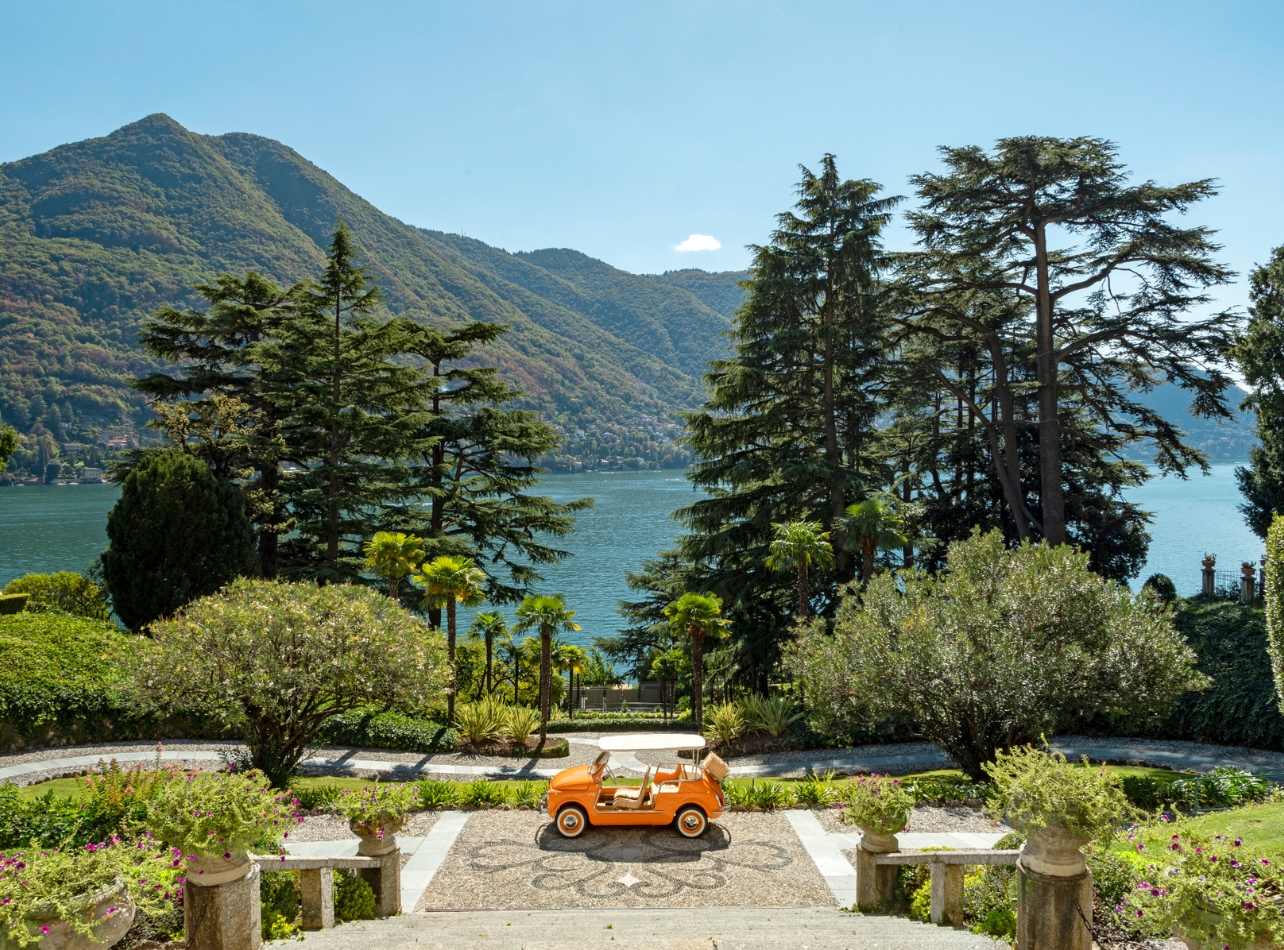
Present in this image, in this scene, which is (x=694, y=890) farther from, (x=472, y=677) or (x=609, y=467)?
(x=609, y=467)

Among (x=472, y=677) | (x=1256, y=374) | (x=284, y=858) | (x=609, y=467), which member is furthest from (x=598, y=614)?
(x=609, y=467)

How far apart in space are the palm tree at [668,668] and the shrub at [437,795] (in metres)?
18.2

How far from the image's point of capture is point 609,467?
17850cm

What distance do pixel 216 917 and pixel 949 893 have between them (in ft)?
20.4

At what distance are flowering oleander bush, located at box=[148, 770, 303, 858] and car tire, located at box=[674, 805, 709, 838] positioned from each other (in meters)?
6.62

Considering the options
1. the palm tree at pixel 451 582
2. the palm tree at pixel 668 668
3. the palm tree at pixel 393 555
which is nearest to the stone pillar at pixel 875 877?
the palm tree at pixel 451 582

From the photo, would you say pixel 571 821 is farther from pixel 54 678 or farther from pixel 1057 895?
pixel 54 678

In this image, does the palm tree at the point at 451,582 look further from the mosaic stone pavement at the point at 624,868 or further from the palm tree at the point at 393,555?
the mosaic stone pavement at the point at 624,868

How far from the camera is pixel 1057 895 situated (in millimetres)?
5820

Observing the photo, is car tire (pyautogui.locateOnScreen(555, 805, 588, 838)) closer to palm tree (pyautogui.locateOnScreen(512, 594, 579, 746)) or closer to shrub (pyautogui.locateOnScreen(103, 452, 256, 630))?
palm tree (pyautogui.locateOnScreen(512, 594, 579, 746))

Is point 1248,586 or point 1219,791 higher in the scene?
point 1248,586

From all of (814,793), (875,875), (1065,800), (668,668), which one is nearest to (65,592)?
(668,668)

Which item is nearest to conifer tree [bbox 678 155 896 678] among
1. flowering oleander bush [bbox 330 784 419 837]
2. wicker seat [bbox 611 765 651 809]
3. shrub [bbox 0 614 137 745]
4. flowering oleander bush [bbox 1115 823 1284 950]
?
wicker seat [bbox 611 765 651 809]

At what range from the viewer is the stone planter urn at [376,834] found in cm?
837
